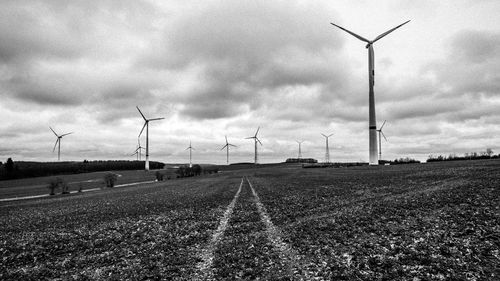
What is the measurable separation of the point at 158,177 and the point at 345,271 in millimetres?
114176

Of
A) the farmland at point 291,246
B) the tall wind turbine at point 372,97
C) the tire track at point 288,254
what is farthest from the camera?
the tall wind turbine at point 372,97

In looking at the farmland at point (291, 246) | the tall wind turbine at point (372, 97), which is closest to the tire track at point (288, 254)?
the farmland at point (291, 246)

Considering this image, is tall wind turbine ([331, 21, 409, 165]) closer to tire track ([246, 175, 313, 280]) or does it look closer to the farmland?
the farmland

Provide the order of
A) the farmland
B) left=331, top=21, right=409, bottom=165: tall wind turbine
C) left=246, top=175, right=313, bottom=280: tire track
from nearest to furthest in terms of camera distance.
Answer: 1. left=246, top=175, right=313, bottom=280: tire track
2. the farmland
3. left=331, top=21, right=409, bottom=165: tall wind turbine

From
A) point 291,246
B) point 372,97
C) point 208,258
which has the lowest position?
point 208,258

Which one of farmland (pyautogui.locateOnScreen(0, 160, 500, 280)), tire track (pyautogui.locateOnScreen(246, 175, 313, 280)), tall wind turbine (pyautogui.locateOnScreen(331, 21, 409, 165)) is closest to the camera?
tire track (pyautogui.locateOnScreen(246, 175, 313, 280))

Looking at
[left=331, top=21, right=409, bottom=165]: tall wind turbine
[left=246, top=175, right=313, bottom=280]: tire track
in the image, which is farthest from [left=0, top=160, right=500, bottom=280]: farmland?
[left=331, top=21, right=409, bottom=165]: tall wind turbine

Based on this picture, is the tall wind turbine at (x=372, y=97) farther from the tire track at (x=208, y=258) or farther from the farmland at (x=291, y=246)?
the tire track at (x=208, y=258)

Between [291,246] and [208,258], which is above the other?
[291,246]

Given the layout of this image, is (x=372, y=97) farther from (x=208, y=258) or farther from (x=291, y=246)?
→ (x=208, y=258)

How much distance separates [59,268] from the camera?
395 inches

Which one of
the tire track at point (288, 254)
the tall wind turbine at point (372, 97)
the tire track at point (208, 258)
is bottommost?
the tire track at point (208, 258)

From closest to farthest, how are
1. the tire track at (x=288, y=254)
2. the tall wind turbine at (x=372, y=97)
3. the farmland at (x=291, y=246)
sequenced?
the tire track at (x=288, y=254), the farmland at (x=291, y=246), the tall wind turbine at (x=372, y=97)

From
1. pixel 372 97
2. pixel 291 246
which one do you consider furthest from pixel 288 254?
pixel 372 97
